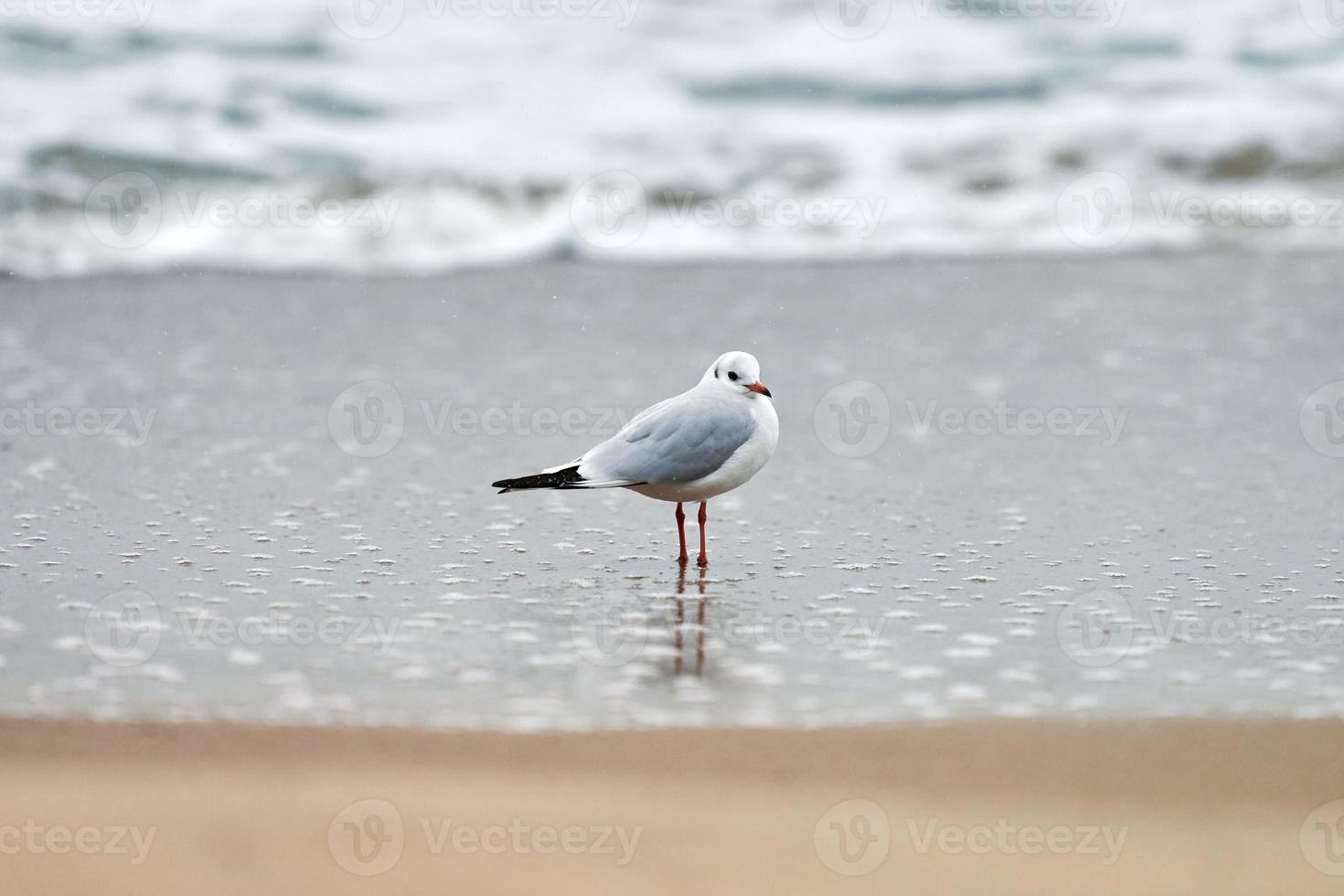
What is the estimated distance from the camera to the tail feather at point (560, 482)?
416 cm

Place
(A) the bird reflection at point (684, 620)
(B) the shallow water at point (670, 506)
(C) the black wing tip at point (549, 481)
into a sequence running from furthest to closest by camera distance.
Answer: (C) the black wing tip at point (549, 481)
(A) the bird reflection at point (684, 620)
(B) the shallow water at point (670, 506)

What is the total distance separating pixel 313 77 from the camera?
10.3m

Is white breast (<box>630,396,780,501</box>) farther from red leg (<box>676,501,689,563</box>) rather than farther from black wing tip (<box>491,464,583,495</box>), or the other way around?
black wing tip (<box>491,464,583,495</box>)

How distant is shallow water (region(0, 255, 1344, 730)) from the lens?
342cm

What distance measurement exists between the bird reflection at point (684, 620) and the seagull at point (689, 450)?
0.40 feet

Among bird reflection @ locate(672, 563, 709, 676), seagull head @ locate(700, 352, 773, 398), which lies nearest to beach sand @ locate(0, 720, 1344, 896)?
bird reflection @ locate(672, 563, 709, 676)

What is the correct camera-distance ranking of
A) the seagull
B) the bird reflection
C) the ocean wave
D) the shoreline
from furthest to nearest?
the ocean wave
the shoreline
the seagull
the bird reflection

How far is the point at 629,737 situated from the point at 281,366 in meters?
3.69

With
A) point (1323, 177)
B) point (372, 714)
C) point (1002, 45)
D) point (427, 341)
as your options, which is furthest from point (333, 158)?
point (372, 714)

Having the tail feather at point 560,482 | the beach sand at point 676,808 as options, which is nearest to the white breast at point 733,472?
the tail feather at point 560,482

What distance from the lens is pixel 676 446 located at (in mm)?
4305

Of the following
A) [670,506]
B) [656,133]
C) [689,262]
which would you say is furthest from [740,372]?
[656,133]

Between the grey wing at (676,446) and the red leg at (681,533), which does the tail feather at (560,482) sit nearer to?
the grey wing at (676,446)

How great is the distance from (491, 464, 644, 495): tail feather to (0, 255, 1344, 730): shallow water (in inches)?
9.2
